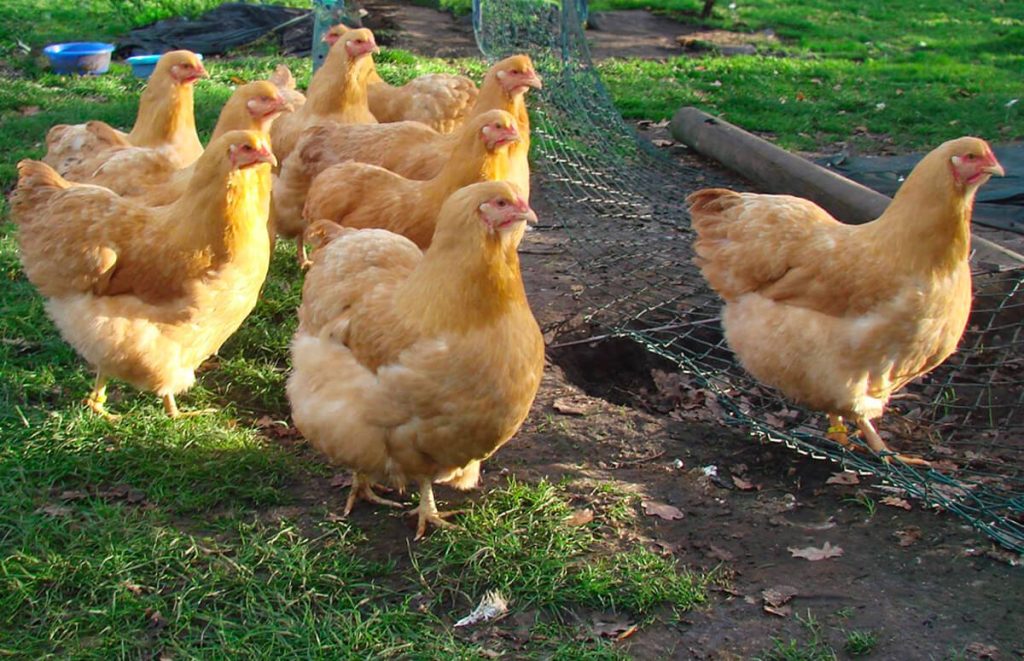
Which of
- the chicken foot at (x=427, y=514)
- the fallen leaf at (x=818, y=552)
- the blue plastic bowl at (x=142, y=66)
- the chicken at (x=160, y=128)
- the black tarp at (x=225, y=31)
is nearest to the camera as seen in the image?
the fallen leaf at (x=818, y=552)

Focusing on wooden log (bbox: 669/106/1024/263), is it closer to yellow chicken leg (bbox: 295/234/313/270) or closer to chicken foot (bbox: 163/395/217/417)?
yellow chicken leg (bbox: 295/234/313/270)

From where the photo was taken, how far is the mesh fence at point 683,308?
3408 mm

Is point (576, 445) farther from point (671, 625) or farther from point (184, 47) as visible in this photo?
point (184, 47)

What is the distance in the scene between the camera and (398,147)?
4656 millimetres

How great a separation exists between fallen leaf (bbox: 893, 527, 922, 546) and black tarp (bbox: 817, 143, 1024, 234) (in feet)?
10.1

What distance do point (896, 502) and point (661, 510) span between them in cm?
83

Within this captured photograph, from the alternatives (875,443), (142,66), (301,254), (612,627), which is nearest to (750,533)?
(612,627)

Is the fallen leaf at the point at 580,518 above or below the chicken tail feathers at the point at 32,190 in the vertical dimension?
below

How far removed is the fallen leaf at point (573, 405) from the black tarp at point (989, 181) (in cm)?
316

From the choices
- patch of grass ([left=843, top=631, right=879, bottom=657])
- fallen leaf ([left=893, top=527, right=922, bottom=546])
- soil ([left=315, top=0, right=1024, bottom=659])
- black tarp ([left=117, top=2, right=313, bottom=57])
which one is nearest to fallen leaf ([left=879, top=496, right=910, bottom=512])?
soil ([left=315, top=0, right=1024, bottom=659])

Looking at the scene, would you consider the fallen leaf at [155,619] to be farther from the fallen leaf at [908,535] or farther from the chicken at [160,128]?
the chicken at [160,128]

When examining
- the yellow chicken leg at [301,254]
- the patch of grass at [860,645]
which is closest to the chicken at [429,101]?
the yellow chicken leg at [301,254]

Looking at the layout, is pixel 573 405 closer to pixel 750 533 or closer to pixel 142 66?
pixel 750 533

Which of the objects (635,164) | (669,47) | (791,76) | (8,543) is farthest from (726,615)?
(669,47)
